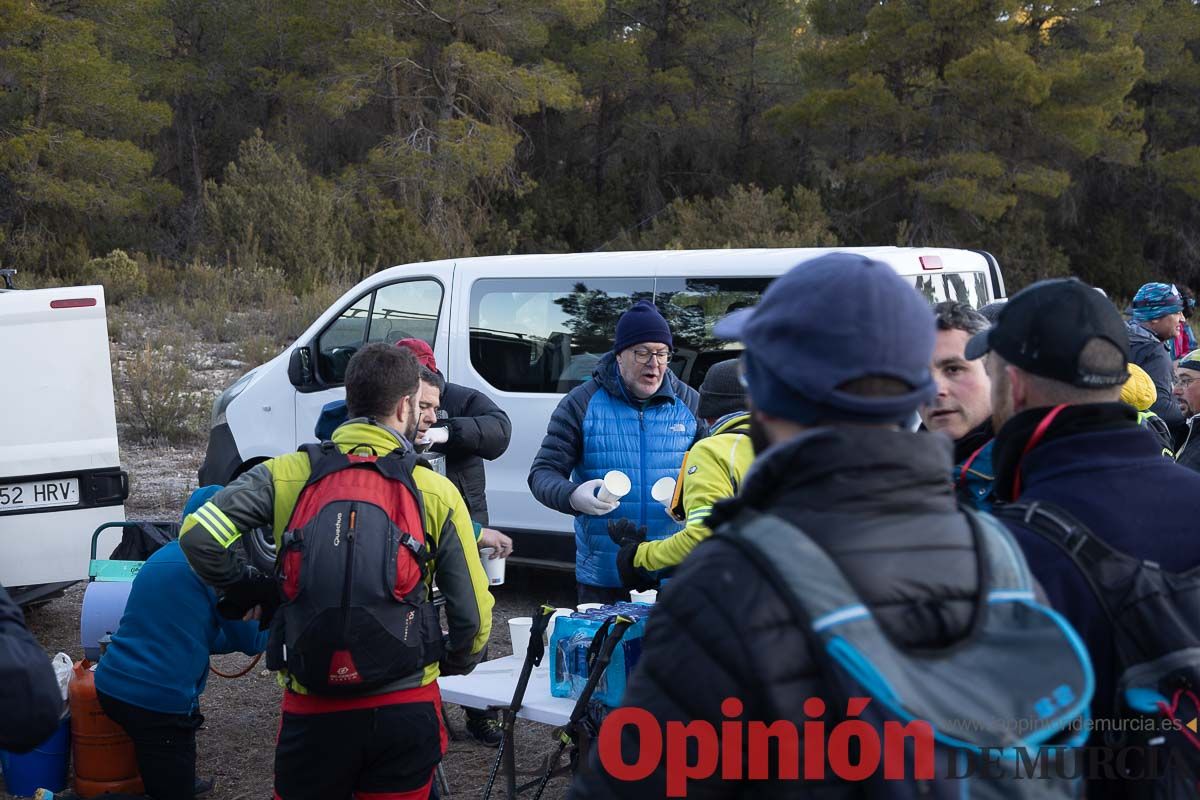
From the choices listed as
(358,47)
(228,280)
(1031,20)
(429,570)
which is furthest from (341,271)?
(429,570)

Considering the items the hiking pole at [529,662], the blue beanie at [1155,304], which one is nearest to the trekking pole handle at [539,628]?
the hiking pole at [529,662]

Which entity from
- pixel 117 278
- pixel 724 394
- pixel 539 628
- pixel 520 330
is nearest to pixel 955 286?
pixel 520 330

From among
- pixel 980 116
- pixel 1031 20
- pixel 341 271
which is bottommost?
pixel 341 271

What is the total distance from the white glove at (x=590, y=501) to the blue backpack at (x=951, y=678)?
261cm

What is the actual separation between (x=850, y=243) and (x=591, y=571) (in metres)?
22.8

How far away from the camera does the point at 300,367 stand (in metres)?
7.01

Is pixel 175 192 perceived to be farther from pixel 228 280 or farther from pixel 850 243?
pixel 850 243

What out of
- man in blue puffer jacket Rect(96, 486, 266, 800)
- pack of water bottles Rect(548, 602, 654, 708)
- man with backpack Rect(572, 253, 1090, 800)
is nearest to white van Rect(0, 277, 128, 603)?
man in blue puffer jacket Rect(96, 486, 266, 800)

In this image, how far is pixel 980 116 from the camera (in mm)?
24422

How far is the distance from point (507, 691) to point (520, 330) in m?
3.44

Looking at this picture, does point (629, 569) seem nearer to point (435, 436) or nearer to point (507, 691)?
point (507, 691)

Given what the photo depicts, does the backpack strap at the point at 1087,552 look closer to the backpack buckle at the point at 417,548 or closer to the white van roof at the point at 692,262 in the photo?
the backpack buckle at the point at 417,548

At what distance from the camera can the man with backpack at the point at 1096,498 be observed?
1.77 meters

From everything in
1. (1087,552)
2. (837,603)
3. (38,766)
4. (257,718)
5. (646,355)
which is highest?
(837,603)
